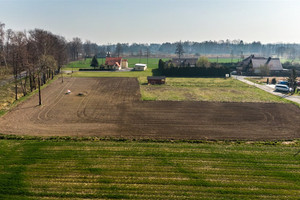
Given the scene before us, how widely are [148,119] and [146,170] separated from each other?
38.5ft

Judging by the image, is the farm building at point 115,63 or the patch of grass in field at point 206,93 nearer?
the patch of grass in field at point 206,93

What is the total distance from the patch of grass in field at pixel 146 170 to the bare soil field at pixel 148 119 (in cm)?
247

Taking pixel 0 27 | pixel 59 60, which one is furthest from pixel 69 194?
pixel 0 27

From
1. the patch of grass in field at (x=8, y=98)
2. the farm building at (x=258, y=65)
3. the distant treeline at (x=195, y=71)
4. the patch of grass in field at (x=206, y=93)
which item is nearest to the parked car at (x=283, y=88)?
the patch of grass in field at (x=206, y=93)

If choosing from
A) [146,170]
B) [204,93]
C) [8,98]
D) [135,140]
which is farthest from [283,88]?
[8,98]

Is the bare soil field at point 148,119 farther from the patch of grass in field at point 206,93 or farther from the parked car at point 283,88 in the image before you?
the parked car at point 283,88

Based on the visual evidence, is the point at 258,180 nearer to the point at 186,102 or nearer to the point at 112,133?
the point at 112,133

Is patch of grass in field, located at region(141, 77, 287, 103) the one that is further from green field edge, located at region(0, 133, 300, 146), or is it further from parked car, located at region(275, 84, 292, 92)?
green field edge, located at region(0, 133, 300, 146)

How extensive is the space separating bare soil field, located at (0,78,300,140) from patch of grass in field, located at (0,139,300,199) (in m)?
2.47

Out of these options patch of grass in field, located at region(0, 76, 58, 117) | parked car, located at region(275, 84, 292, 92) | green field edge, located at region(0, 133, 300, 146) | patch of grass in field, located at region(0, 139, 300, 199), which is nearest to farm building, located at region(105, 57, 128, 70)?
patch of grass in field, located at region(0, 76, 58, 117)

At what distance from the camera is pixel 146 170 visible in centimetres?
1625

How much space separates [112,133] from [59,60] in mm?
46405

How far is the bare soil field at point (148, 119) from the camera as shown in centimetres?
2344

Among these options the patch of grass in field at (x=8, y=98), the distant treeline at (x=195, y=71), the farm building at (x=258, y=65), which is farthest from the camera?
the farm building at (x=258, y=65)
